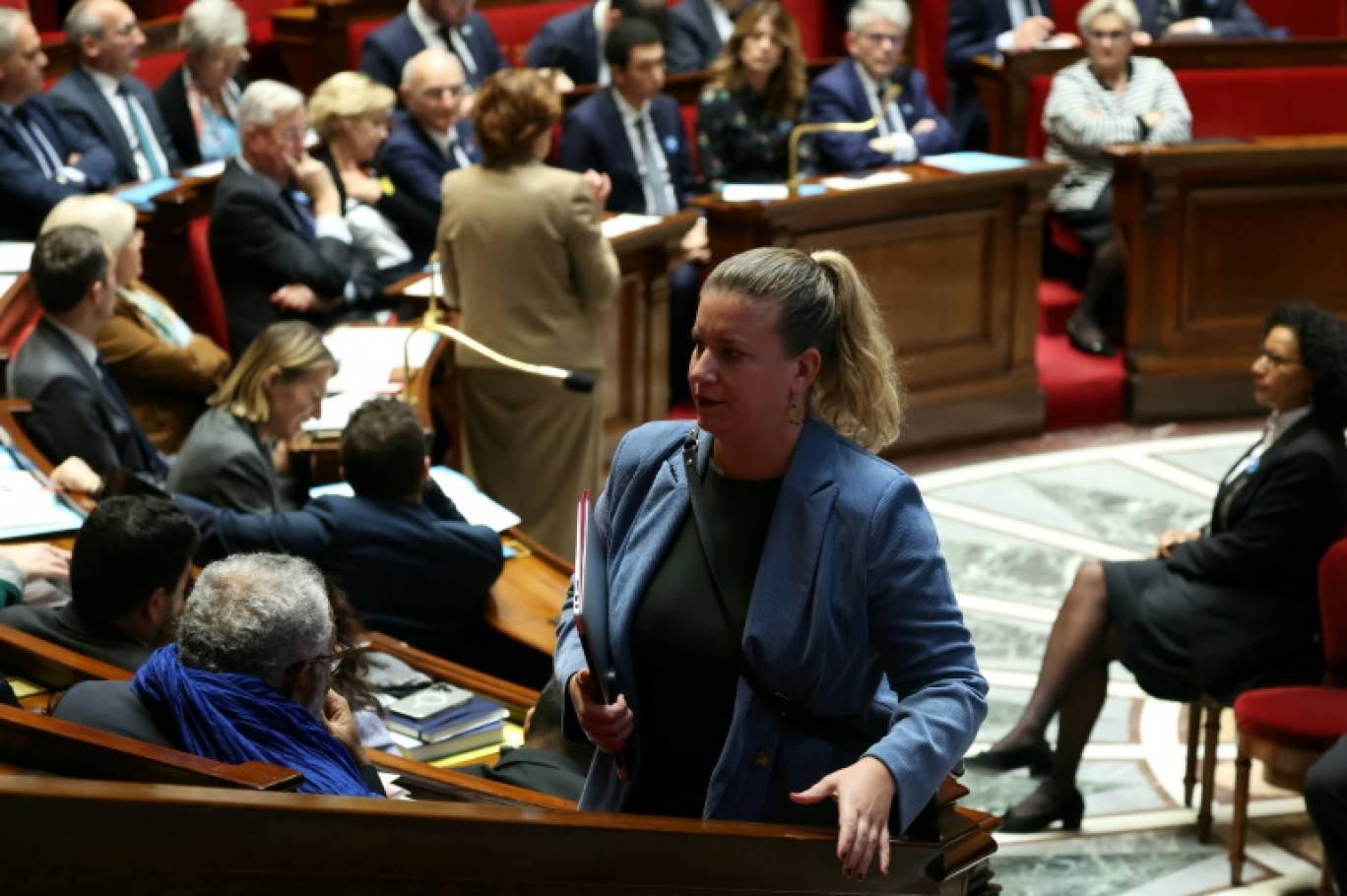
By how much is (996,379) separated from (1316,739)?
360cm

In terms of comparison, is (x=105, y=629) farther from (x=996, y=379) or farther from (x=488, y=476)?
(x=996, y=379)

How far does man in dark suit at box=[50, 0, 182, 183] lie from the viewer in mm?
7000

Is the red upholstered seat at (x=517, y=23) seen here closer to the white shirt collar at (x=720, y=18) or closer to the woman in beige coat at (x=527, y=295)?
the white shirt collar at (x=720, y=18)

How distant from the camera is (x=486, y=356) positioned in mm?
5668

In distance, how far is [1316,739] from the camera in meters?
4.07

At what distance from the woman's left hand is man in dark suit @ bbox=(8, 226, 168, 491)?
8.68 ft

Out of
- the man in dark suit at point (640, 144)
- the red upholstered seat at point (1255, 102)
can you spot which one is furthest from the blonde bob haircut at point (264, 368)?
the red upholstered seat at point (1255, 102)

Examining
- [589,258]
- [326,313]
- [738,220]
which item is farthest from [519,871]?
[738,220]

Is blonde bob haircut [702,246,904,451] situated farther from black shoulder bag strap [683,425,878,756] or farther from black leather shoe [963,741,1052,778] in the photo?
black leather shoe [963,741,1052,778]

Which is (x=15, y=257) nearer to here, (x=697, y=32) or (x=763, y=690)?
(x=763, y=690)

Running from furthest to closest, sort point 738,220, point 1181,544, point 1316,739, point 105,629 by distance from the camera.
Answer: point 738,220 < point 1181,544 < point 1316,739 < point 105,629

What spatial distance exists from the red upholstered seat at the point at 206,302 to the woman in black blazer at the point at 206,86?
1395mm

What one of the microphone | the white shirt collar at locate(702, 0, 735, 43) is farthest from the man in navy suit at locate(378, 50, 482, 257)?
the white shirt collar at locate(702, 0, 735, 43)

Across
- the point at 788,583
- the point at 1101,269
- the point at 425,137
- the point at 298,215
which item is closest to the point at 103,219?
the point at 298,215
